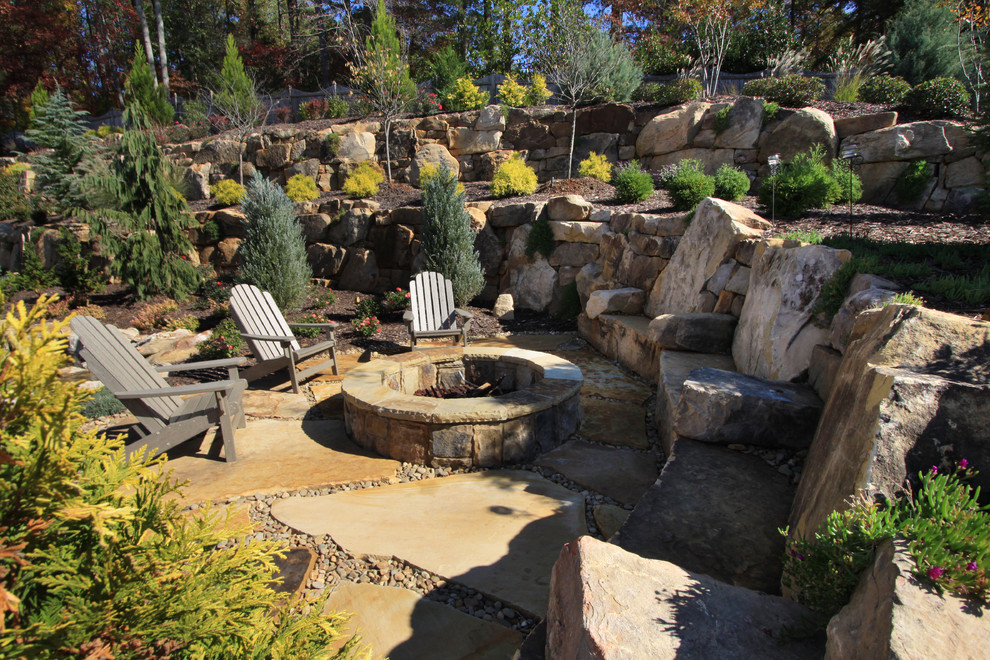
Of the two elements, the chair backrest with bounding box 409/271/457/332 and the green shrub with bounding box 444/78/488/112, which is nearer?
the chair backrest with bounding box 409/271/457/332

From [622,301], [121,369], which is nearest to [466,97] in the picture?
[622,301]

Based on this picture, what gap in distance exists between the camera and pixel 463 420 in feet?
10.3

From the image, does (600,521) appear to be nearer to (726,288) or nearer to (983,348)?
(983,348)

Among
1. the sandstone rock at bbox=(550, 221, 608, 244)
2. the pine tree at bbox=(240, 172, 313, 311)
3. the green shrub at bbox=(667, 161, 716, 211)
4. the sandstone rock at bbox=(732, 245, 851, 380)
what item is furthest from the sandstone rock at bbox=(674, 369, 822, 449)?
the pine tree at bbox=(240, 172, 313, 311)

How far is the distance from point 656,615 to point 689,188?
19.1ft

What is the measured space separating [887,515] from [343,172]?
35.6 ft

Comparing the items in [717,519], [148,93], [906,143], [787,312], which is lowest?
[717,519]

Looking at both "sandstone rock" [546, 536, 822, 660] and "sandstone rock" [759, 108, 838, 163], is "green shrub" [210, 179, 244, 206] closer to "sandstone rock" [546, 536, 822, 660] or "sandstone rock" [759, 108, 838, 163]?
"sandstone rock" [759, 108, 838, 163]

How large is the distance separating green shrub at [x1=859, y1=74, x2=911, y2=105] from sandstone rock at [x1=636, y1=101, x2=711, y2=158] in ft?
8.04

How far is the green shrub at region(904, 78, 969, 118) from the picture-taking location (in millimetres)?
6996

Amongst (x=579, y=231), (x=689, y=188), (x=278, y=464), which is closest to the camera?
(x=278, y=464)

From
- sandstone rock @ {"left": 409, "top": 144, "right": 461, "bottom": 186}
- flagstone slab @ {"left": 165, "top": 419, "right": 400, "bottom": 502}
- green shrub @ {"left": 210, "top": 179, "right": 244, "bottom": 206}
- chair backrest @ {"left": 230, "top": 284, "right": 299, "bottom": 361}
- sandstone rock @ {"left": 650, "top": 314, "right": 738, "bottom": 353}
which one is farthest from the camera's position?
sandstone rock @ {"left": 409, "top": 144, "right": 461, "bottom": 186}

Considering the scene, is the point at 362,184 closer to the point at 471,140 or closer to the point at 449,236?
the point at 471,140

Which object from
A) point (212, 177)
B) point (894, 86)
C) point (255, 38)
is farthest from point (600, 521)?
point (255, 38)
